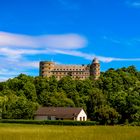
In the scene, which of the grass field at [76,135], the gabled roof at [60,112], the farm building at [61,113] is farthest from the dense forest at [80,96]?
the grass field at [76,135]

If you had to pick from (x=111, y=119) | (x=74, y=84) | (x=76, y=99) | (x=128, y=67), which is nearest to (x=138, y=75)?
(x=128, y=67)

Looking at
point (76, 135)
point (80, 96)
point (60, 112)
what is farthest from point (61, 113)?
point (76, 135)

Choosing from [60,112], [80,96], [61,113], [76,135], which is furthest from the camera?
[80,96]

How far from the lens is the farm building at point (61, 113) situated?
92806mm

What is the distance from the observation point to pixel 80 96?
121312 millimetres

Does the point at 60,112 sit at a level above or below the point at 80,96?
below

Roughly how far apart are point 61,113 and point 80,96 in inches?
1105

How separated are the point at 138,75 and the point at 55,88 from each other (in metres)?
44.3

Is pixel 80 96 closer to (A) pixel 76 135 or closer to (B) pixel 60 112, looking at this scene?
(B) pixel 60 112

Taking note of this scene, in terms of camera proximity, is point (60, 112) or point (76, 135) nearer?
point (76, 135)

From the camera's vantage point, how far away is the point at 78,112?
303 ft

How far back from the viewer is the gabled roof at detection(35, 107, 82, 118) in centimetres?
9281

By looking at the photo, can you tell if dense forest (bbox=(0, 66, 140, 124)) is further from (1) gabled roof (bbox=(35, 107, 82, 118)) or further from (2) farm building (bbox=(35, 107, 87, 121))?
(2) farm building (bbox=(35, 107, 87, 121))

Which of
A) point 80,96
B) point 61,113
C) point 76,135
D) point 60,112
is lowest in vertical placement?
point 76,135
